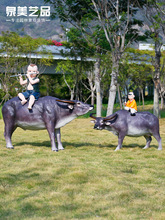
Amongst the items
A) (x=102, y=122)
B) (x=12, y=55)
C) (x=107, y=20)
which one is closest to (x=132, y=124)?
(x=102, y=122)

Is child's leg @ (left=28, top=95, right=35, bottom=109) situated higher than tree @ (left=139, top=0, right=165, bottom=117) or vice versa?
tree @ (left=139, top=0, right=165, bottom=117)

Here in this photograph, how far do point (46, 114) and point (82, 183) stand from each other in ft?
11.3

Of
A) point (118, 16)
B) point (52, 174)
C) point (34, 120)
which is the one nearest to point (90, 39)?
point (118, 16)

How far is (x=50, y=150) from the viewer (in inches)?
352

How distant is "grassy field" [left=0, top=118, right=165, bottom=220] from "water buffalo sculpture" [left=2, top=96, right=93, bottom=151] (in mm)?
676

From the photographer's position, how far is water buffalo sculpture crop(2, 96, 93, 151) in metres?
8.88

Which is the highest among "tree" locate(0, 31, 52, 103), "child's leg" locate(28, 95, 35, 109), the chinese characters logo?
the chinese characters logo

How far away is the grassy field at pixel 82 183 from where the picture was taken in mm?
4488

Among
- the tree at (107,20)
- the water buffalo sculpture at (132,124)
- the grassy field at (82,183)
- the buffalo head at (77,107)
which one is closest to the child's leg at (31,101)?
the buffalo head at (77,107)

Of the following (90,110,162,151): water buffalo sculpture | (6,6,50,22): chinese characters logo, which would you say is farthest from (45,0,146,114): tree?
(90,110,162,151): water buffalo sculpture

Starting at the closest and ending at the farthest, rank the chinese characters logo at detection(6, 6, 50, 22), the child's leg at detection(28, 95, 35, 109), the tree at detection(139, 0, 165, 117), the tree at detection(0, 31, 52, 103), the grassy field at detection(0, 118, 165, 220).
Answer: the grassy field at detection(0, 118, 165, 220), the child's leg at detection(28, 95, 35, 109), the tree at detection(139, 0, 165, 117), the chinese characters logo at detection(6, 6, 50, 22), the tree at detection(0, 31, 52, 103)

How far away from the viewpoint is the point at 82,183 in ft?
19.0

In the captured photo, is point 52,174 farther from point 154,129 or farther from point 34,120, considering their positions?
point 154,129

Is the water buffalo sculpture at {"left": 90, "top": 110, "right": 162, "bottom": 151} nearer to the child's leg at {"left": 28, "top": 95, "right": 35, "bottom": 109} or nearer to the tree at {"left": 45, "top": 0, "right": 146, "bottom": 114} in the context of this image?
the child's leg at {"left": 28, "top": 95, "right": 35, "bottom": 109}
